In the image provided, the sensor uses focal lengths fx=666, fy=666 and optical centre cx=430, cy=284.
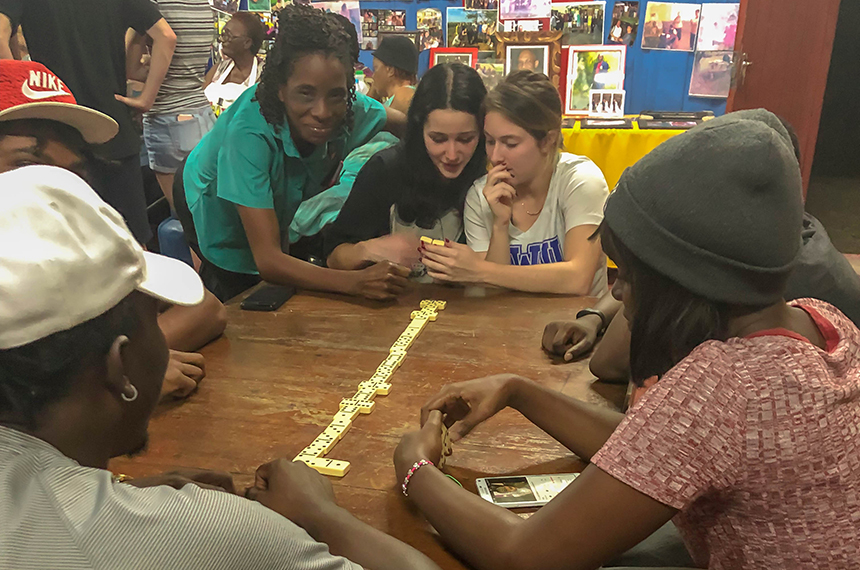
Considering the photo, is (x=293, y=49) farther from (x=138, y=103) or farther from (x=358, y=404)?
(x=138, y=103)

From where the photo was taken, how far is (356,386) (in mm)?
1586

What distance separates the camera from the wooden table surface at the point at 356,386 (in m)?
1.27

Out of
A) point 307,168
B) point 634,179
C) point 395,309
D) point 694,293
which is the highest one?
point 634,179

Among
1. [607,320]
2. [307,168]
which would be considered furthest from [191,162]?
[607,320]

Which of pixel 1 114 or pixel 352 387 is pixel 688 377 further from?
pixel 1 114

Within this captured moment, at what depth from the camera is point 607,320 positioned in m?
1.89

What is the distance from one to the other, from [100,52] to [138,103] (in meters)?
0.42

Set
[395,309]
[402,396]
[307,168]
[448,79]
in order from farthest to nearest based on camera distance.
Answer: [307,168] < [448,79] < [395,309] < [402,396]

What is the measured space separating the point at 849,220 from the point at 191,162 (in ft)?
20.2

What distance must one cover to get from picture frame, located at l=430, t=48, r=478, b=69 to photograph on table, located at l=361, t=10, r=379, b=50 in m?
0.57

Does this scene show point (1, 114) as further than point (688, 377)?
Yes

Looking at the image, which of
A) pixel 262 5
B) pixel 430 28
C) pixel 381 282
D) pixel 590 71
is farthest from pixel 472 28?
pixel 381 282

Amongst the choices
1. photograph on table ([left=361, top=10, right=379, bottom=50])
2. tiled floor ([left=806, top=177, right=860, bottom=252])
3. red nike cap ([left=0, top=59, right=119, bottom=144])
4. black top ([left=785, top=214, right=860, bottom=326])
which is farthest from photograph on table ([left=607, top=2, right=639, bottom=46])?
red nike cap ([left=0, top=59, right=119, bottom=144])

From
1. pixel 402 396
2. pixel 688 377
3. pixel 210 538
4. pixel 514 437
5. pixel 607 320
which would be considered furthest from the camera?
pixel 607 320
